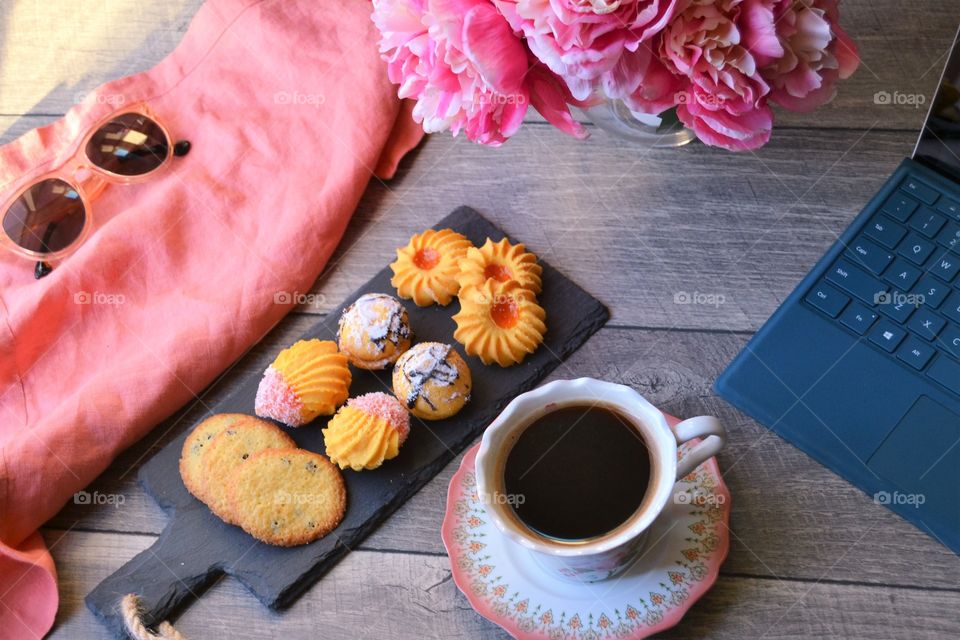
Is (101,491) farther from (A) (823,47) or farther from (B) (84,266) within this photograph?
(A) (823,47)

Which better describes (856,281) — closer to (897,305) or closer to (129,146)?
(897,305)

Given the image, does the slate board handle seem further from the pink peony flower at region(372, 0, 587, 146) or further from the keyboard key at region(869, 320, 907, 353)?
the keyboard key at region(869, 320, 907, 353)

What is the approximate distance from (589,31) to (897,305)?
33cm

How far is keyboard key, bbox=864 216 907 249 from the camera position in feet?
2.47

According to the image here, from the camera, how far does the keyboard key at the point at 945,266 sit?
732 mm

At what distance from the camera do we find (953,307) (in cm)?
72

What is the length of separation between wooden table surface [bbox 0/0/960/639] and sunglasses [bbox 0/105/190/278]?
12 centimetres

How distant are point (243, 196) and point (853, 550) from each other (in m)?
0.63

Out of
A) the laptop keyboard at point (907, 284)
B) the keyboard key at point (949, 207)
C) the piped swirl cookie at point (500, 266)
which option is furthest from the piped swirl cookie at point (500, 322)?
the keyboard key at point (949, 207)

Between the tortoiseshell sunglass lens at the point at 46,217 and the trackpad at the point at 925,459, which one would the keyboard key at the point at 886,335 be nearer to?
the trackpad at the point at 925,459

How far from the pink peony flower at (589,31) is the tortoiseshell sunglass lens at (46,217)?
1.67 feet

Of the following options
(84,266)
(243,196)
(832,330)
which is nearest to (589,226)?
(832,330)

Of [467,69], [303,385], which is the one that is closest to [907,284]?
[467,69]

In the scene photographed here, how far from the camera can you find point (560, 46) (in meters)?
0.63
